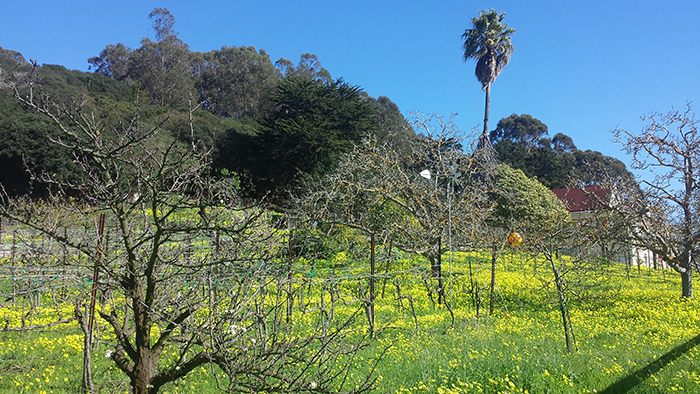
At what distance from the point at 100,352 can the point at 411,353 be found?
13.4 ft

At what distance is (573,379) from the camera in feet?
16.0

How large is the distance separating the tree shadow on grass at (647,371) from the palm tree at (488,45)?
25557 millimetres

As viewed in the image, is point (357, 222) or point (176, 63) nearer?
point (357, 222)

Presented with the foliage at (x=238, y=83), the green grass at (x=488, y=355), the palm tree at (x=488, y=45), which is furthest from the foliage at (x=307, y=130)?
the green grass at (x=488, y=355)

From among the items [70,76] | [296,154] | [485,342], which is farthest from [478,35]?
[70,76]

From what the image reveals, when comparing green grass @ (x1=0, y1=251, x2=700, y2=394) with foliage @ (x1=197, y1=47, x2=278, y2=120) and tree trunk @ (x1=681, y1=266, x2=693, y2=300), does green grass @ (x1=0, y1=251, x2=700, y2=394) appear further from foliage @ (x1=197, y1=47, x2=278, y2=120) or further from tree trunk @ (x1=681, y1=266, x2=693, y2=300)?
foliage @ (x1=197, y1=47, x2=278, y2=120)

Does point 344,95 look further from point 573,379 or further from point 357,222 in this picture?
point 573,379

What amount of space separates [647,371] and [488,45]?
28866 millimetres

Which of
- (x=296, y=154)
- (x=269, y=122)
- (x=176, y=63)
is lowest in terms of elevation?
(x=296, y=154)

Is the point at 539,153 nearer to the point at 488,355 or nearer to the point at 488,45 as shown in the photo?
the point at 488,45

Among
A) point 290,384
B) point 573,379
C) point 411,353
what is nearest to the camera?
point 290,384

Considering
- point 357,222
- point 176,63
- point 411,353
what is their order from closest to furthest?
point 411,353 → point 357,222 → point 176,63

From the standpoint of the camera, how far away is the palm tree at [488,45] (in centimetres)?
3059

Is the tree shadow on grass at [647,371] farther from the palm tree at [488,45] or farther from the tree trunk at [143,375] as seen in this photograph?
the palm tree at [488,45]
